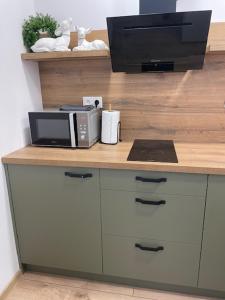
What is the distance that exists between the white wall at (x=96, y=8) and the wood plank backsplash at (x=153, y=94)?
0.28 metres

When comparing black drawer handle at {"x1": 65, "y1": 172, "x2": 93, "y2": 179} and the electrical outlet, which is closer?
black drawer handle at {"x1": 65, "y1": 172, "x2": 93, "y2": 179}

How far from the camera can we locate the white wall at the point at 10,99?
154 centimetres

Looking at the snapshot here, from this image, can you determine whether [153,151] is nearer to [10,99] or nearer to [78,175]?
[78,175]

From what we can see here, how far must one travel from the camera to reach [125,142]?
74.5 inches

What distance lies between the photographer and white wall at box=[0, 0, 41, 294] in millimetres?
1542

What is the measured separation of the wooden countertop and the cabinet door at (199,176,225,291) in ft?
0.38

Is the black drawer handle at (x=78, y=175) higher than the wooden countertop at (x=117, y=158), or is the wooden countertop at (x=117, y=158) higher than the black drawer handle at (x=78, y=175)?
the wooden countertop at (x=117, y=158)

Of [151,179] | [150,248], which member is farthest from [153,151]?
[150,248]

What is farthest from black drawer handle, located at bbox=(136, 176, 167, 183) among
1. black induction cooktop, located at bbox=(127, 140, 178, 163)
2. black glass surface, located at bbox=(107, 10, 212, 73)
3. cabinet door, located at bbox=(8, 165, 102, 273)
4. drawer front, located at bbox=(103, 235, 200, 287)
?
black glass surface, located at bbox=(107, 10, 212, 73)

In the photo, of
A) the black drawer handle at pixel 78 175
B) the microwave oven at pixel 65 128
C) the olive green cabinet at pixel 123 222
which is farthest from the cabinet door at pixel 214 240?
the microwave oven at pixel 65 128

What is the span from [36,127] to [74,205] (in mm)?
616

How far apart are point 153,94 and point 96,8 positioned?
743mm

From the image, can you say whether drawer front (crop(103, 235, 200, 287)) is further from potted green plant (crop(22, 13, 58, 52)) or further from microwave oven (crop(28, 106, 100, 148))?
potted green plant (crop(22, 13, 58, 52))

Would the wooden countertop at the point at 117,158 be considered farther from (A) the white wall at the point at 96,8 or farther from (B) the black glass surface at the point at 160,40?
(A) the white wall at the point at 96,8
